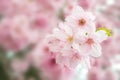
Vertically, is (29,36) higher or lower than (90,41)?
higher

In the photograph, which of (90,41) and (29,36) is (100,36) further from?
(29,36)

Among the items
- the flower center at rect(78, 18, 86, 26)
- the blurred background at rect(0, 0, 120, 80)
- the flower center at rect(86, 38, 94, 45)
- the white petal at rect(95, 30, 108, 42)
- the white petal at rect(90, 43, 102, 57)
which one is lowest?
the white petal at rect(90, 43, 102, 57)

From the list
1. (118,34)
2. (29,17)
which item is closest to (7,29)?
(29,17)

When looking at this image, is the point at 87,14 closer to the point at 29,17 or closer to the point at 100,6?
the point at 29,17

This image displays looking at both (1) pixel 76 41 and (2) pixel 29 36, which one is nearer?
(1) pixel 76 41

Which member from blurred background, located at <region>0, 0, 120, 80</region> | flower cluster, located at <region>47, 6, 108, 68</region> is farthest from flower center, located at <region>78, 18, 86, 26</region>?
blurred background, located at <region>0, 0, 120, 80</region>

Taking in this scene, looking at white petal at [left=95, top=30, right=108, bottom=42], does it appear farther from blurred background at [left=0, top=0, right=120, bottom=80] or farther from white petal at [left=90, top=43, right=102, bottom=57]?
blurred background at [left=0, top=0, right=120, bottom=80]

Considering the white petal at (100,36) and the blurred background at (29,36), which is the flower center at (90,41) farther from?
the blurred background at (29,36)

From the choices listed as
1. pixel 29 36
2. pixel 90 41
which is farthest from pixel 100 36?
pixel 29 36

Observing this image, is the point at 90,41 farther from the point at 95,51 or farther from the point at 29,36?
the point at 29,36

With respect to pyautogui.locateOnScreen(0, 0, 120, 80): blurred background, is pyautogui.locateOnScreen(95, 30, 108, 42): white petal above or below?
below

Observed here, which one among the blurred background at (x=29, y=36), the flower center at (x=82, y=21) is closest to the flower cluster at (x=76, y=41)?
the flower center at (x=82, y=21)

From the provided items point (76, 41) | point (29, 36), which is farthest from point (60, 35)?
point (29, 36)
